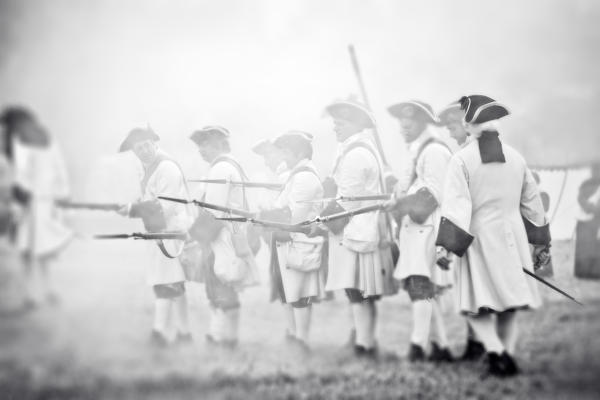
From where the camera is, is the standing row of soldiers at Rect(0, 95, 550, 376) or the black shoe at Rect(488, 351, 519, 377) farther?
the standing row of soldiers at Rect(0, 95, 550, 376)

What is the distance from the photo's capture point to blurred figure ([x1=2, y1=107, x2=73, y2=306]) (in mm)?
4414

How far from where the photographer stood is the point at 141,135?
4797 millimetres

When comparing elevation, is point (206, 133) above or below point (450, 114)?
below

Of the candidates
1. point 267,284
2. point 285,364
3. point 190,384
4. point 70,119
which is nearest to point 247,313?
point 267,284

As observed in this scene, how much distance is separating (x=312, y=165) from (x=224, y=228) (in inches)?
43.1

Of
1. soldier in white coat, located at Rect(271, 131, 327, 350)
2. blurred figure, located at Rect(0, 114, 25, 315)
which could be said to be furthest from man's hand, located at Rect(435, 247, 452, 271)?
blurred figure, located at Rect(0, 114, 25, 315)

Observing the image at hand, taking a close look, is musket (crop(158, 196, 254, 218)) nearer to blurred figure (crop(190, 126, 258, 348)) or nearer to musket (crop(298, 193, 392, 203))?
blurred figure (crop(190, 126, 258, 348))

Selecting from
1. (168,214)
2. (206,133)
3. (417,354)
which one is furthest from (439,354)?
(206,133)

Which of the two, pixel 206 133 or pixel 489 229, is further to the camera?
pixel 206 133

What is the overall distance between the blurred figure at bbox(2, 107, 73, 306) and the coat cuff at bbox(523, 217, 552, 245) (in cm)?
407

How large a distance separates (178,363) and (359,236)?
212 centimetres

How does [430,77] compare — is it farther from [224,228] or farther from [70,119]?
[70,119]

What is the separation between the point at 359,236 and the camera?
5.03 m

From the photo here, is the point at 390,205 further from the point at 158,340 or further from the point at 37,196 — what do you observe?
the point at 37,196
